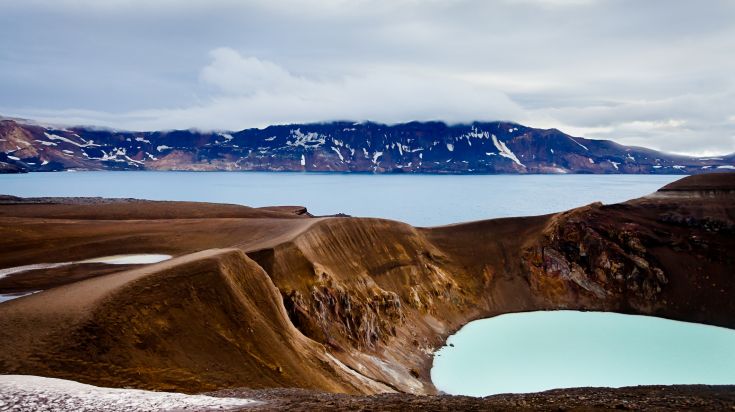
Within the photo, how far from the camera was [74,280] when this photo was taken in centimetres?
3744

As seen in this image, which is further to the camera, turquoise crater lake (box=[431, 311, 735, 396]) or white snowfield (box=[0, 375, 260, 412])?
turquoise crater lake (box=[431, 311, 735, 396])

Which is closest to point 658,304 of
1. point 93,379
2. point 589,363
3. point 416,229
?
point 589,363

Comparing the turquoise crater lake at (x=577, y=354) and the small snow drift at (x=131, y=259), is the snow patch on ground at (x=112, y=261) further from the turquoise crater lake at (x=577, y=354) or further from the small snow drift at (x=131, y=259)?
the turquoise crater lake at (x=577, y=354)

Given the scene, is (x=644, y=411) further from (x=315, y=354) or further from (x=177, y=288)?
(x=177, y=288)

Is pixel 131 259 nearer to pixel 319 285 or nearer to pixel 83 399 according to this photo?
pixel 319 285

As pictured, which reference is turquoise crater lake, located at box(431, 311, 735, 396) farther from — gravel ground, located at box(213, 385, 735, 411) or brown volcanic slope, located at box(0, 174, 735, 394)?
gravel ground, located at box(213, 385, 735, 411)

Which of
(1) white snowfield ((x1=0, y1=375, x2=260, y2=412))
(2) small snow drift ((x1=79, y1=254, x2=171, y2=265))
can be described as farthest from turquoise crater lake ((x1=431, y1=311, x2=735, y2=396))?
(2) small snow drift ((x1=79, y1=254, x2=171, y2=265))

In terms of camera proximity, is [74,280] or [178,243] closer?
[74,280]

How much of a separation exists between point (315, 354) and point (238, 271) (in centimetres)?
746

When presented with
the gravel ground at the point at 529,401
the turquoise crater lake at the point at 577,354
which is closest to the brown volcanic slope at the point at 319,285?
the turquoise crater lake at the point at 577,354

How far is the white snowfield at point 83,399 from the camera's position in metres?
15.8

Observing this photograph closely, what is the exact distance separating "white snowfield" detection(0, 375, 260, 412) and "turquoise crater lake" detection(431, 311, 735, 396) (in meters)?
24.5

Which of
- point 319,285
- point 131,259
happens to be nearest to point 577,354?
point 319,285

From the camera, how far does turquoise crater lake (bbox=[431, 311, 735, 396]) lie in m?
39.0
